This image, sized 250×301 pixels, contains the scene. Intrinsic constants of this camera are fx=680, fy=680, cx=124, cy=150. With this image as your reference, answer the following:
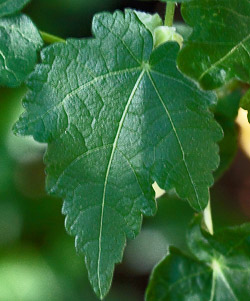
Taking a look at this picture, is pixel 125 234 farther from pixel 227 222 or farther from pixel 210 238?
pixel 227 222

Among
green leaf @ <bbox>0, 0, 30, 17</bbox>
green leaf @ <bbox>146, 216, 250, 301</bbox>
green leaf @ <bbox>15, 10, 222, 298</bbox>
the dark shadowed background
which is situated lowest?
the dark shadowed background

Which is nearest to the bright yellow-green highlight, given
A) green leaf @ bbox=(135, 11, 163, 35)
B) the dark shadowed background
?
green leaf @ bbox=(135, 11, 163, 35)

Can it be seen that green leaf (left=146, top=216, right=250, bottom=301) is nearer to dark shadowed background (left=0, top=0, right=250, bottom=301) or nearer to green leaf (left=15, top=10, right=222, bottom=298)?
green leaf (left=15, top=10, right=222, bottom=298)

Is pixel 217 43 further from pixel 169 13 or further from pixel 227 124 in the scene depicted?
pixel 227 124

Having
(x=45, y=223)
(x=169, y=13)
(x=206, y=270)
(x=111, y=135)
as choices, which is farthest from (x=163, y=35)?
(x=45, y=223)

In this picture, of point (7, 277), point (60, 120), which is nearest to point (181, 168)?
point (60, 120)
